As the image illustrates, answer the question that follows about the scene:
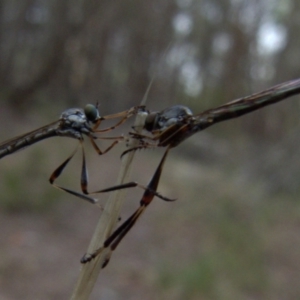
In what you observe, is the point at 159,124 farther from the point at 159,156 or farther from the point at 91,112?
the point at 159,156

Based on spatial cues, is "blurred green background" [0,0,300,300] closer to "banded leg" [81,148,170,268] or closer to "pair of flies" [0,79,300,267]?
"pair of flies" [0,79,300,267]

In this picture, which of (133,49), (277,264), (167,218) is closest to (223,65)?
(133,49)

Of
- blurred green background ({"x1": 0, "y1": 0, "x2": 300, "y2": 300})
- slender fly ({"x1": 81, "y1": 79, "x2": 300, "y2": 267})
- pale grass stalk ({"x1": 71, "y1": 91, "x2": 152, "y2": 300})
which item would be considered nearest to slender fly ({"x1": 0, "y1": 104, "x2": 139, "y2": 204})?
slender fly ({"x1": 81, "y1": 79, "x2": 300, "y2": 267})

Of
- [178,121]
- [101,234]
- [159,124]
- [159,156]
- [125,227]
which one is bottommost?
[101,234]

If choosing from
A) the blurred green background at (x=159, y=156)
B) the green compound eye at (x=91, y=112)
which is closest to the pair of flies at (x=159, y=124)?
the green compound eye at (x=91, y=112)

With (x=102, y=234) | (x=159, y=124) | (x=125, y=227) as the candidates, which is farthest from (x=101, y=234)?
(x=159, y=124)

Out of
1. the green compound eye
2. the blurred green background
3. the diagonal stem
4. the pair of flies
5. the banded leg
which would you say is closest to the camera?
the diagonal stem

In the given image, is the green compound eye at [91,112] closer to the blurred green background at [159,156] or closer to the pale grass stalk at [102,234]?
the pale grass stalk at [102,234]

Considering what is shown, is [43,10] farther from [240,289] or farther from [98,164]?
[240,289]
